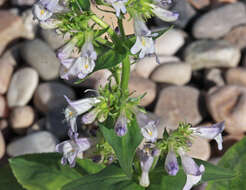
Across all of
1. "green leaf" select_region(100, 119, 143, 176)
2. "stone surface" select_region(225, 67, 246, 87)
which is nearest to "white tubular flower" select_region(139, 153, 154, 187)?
"green leaf" select_region(100, 119, 143, 176)

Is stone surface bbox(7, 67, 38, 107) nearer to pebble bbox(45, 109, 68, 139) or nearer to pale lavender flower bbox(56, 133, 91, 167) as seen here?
pebble bbox(45, 109, 68, 139)

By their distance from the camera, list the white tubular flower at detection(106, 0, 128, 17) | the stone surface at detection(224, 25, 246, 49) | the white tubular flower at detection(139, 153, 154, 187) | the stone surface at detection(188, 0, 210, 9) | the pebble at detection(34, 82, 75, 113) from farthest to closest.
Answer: the stone surface at detection(188, 0, 210, 9), the stone surface at detection(224, 25, 246, 49), the pebble at detection(34, 82, 75, 113), the white tubular flower at detection(139, 153, 154, 187), the white tubular flower at detection(106, 0, 128, 17)

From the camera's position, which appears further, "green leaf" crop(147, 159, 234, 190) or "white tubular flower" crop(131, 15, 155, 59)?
"green leaf" crop(147, 159, 234, 190)

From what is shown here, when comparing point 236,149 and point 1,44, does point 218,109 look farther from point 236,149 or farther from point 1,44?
point 1,44

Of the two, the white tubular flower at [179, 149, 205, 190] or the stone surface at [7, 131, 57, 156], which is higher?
the white tubular flower at [179, 149, 205, 190]

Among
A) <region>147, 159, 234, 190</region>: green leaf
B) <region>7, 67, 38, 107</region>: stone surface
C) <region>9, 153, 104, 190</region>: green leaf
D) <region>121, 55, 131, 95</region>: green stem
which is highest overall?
<region>121, 55, 131, 95</region>: green stem

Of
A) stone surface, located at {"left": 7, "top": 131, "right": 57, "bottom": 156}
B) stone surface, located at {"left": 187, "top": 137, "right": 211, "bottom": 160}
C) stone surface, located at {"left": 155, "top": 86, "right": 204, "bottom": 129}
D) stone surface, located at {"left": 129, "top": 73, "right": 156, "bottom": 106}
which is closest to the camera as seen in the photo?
stone surface, located at {"left": 187, "top": 137, "right": 211, "bottom": 160}
